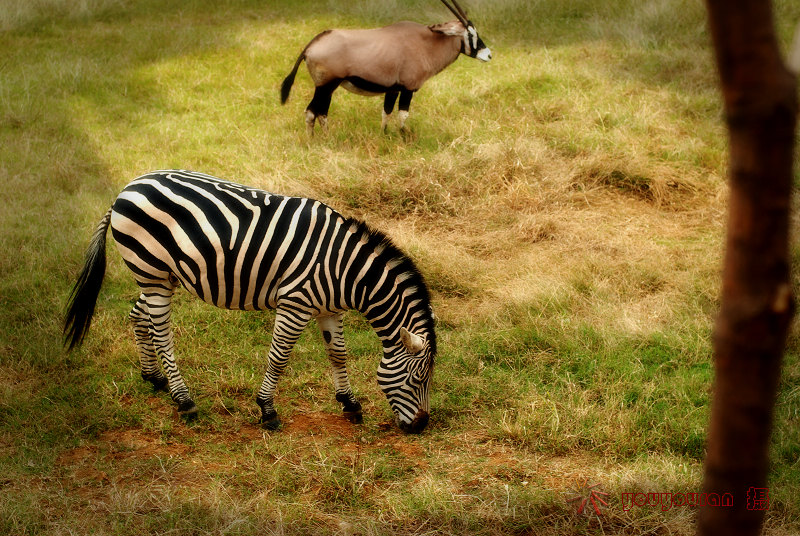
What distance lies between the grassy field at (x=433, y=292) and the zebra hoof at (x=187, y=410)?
9cm

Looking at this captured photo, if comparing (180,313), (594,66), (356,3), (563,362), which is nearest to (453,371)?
(563,362)

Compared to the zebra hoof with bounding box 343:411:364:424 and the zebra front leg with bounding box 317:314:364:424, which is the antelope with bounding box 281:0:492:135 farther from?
the zebra hoof with bounding box 343:411:364:424

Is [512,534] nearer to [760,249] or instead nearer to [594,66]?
[760,249]

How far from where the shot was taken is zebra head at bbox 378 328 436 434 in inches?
186

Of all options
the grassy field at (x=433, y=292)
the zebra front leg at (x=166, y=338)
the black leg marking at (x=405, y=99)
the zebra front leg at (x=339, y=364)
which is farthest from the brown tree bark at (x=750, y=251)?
the black leg marking at (x=405, y=99)

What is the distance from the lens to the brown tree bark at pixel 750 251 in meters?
1.21

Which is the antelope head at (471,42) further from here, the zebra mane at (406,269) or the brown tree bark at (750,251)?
the brown tree bark at (750,251)

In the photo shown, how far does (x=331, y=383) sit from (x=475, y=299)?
4.88ft

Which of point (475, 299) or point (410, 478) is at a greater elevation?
point (475, 299)

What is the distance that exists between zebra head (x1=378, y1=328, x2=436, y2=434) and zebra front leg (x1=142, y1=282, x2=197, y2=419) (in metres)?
1.24

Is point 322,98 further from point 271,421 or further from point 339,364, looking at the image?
point 271,421

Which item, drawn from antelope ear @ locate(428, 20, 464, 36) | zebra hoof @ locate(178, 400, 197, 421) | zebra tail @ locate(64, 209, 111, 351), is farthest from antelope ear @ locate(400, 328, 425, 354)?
antelope ear @ locate(428, 20, 464, 36)

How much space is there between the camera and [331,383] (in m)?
5.47

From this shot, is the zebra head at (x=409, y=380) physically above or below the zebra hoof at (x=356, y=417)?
above
